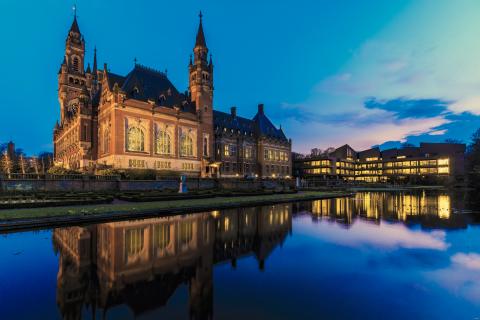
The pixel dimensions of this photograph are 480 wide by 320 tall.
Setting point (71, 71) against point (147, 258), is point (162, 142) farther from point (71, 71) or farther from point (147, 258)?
point (147, 258)

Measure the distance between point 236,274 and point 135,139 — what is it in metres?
50.1

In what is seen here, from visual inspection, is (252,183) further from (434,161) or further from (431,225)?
(434,161)

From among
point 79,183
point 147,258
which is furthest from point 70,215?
point 79,183

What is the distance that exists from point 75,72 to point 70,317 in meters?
87.1

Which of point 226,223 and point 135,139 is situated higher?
point 135,139

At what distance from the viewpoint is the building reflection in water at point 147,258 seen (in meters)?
6.80

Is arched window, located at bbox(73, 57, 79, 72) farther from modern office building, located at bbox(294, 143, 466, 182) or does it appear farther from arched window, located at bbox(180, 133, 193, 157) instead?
modern office building, located at bbox(294, 143, 466, 182)

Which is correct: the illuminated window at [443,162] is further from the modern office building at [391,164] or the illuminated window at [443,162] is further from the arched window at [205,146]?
the arched window at [205,146]

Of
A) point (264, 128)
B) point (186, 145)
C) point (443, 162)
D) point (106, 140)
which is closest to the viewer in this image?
point (106, 140)

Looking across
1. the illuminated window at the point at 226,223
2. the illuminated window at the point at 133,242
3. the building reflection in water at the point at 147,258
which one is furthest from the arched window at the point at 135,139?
the illuminated window at the point at 133,242

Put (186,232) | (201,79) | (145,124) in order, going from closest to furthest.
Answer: (186,232) < (145,124) < (201,79)

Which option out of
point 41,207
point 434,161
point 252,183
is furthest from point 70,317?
point 434,161

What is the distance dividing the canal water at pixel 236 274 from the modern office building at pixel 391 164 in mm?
110157

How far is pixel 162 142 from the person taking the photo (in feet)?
190
